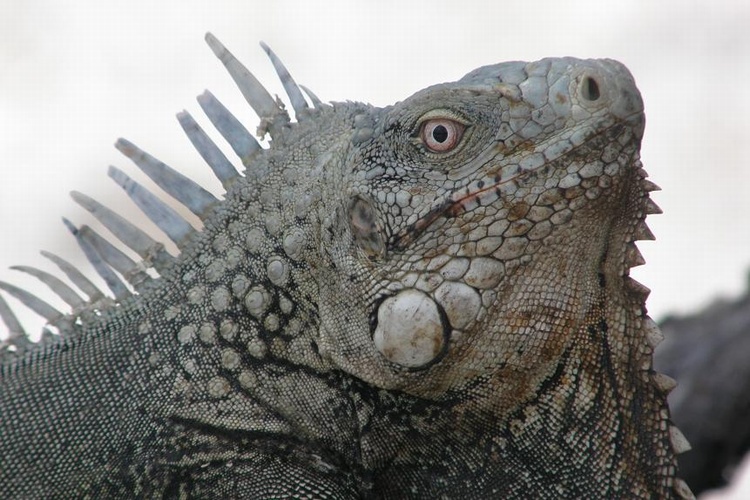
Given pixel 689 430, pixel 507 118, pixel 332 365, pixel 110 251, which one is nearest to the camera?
pixel 507 118

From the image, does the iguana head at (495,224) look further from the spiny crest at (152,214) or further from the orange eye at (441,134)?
the spiny crest at (152,214)

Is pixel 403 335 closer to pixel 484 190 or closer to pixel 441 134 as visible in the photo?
pixel 484 190

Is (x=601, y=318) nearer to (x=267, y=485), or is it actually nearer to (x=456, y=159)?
(x=456, y=159)

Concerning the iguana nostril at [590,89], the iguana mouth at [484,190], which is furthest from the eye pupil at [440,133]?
the iguana nostril at [590,89]

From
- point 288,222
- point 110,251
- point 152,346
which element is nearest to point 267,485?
point 152,346

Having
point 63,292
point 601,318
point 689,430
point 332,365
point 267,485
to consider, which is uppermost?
point 63,292

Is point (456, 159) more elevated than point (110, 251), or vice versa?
point (110, 251)

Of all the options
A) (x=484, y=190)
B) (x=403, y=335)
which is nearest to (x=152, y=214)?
(x=403, y=335)

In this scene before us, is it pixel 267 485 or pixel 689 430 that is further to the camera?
pixel 689 430
